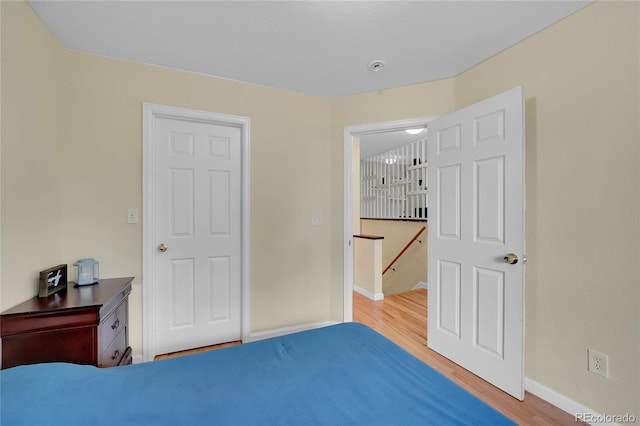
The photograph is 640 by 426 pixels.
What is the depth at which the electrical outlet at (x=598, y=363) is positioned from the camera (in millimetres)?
1490

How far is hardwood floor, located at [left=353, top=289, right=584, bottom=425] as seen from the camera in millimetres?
1621

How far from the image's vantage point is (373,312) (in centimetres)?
330

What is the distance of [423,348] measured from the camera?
2387 millimetres

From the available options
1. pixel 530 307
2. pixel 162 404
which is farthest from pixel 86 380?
pixel 530 307

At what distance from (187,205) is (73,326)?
116 centimetres

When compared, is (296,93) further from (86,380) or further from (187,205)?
(86,380)

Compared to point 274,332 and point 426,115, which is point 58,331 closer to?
point 274,332

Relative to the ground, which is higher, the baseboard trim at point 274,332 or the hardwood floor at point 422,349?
the baseboard trim at point 274,332

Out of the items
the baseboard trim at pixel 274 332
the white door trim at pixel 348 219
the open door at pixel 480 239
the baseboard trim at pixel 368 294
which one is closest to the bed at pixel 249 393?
the open door at pixel 480 239

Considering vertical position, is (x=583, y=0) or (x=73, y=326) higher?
(x=583, y=0)

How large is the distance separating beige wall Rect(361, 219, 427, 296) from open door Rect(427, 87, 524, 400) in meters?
2.41

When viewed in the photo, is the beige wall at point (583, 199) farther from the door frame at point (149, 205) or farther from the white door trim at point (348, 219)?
the door frame at point (149, 205)

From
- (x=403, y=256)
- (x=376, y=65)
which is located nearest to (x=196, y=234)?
(x=376, y=65)

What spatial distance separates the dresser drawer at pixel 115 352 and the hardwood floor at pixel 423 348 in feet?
6.94
